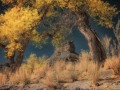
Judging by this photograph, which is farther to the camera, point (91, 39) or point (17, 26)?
point (91, 39)

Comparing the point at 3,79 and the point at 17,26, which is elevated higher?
the point at 17,26

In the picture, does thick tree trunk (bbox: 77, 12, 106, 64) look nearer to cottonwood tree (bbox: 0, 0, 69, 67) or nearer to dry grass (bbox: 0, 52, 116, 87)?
dry grass (bbox: 0, 52, 116, 87)

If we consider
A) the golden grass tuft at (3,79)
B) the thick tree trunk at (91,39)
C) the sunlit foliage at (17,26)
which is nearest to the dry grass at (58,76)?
the golden grass tuft at (3,79)

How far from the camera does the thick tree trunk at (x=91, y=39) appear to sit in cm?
2231

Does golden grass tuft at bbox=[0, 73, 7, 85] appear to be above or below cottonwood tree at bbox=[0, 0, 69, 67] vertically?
below

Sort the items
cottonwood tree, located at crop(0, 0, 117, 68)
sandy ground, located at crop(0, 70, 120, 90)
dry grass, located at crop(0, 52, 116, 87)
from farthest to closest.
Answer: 1. cottonwood tree, located at crop(0, 0, 117, 68)
2. dry grass, located at crop(0, 52, 116, 87)
3. sandy ground, located at crop(0, 70, 120, 90)

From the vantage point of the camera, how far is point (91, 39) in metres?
22.3

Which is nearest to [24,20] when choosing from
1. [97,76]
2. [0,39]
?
[0,39]

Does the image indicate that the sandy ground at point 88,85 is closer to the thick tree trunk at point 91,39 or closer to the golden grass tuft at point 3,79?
the golden grass tuft at point 3,79

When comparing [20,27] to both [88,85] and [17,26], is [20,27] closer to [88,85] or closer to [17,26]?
[17,26]

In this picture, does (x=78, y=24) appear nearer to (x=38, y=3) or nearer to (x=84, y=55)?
(x=38, y=3)

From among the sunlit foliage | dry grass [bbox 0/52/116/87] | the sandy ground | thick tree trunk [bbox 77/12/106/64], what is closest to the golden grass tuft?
dry grass [bbox 0/52/116/87]

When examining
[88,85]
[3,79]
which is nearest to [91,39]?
[88,85]

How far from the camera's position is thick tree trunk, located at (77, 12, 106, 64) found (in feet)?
73.2
